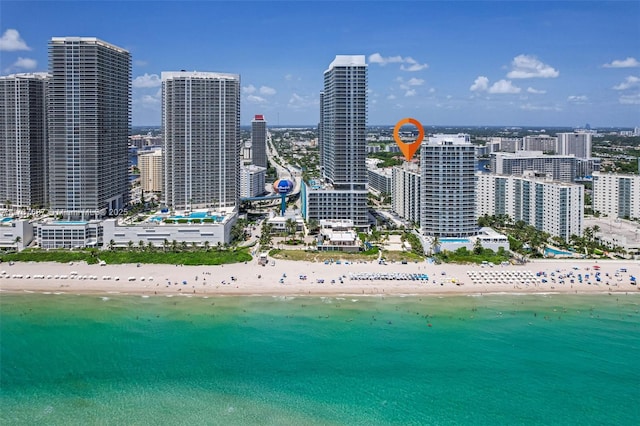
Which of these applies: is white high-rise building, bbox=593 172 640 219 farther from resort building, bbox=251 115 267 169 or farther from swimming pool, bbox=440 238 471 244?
resort building, bbox=251 115 267 169

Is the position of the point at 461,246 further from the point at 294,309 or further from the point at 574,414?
the point at 574,414

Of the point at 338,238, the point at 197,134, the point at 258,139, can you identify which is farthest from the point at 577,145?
the point at 197,134

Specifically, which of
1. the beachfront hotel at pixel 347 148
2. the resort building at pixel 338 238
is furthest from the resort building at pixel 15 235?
the resort building at pixel 338 238

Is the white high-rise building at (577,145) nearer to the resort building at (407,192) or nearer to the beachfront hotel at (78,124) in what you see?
the resort building at (407,192)

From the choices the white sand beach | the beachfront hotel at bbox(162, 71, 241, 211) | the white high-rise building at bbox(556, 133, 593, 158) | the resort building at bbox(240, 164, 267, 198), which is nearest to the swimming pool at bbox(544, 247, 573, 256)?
the white sand beach

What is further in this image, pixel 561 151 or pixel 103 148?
pixel 561 151

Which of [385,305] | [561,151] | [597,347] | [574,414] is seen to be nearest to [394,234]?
[385,305]
